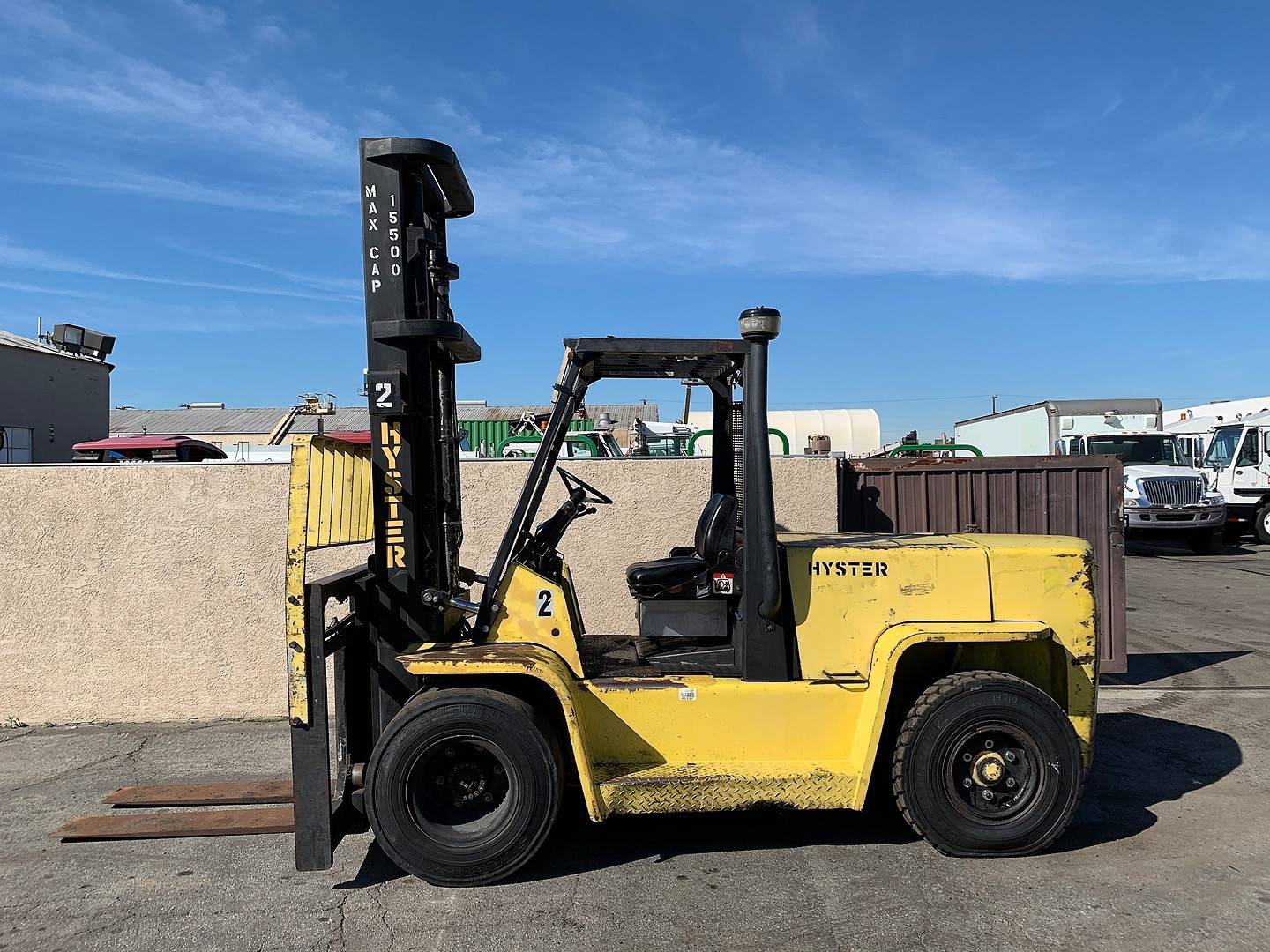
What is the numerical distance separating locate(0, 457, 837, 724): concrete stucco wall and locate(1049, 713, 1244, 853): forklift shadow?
5712mm

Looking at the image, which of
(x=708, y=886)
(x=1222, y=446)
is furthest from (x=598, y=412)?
(x=708, y=886)

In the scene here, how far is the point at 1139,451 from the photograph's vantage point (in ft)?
67.8

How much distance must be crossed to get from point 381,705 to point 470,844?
0.86 meters

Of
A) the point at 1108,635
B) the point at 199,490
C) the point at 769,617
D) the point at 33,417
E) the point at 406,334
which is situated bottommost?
the point at 1108,635

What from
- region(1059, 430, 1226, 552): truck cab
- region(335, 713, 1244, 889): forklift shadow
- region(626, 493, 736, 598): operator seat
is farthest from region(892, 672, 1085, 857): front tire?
region(1059, 430, 1226, 552): truck cab

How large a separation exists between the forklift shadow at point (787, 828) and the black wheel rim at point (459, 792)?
34cm

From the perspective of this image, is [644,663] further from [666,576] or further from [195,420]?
[195,420]

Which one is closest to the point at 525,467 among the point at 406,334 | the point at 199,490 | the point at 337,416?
the point at 199,490

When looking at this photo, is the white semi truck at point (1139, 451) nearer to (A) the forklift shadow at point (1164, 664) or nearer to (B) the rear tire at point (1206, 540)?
(B) the rear tire at point (1206, 540)

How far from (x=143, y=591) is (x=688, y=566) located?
196 inches

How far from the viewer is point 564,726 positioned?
15.1 ft

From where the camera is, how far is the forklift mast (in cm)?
453

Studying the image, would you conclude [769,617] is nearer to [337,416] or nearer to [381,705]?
[381,705]

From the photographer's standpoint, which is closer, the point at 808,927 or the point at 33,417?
the point at 808,927
